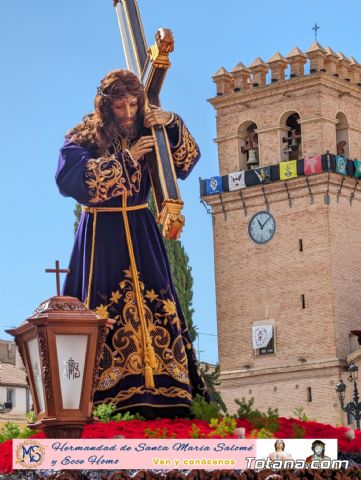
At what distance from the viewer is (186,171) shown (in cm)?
1369

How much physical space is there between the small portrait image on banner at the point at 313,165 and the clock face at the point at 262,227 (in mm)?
2642

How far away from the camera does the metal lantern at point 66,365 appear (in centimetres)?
1037

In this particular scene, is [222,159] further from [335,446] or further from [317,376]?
[335,446]

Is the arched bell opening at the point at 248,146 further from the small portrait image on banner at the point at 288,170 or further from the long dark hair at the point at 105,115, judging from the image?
the long dark hair at the point at 105,115

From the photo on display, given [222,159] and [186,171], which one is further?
[222,159]

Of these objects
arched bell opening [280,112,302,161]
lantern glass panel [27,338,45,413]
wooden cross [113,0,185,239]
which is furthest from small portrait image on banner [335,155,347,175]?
lantern glass panel [27,338,45,413]

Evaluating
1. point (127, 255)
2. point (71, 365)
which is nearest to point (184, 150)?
point (127, 255)

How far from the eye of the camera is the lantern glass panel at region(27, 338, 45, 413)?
10.6 m

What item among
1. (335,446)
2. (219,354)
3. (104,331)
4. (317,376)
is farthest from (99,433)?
(219,354)

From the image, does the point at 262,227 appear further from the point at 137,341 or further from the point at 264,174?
the point at 137,341

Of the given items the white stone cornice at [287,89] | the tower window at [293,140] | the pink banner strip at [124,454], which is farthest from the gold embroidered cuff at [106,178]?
the tower window at [293,140]

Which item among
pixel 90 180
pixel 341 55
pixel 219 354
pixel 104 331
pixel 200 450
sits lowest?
pixel 200 450

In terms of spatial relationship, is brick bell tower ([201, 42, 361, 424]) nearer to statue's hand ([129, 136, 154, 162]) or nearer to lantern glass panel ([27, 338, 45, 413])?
statue's hand ([129, 136, 154, 162])

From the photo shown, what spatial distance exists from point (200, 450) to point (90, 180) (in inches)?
131
